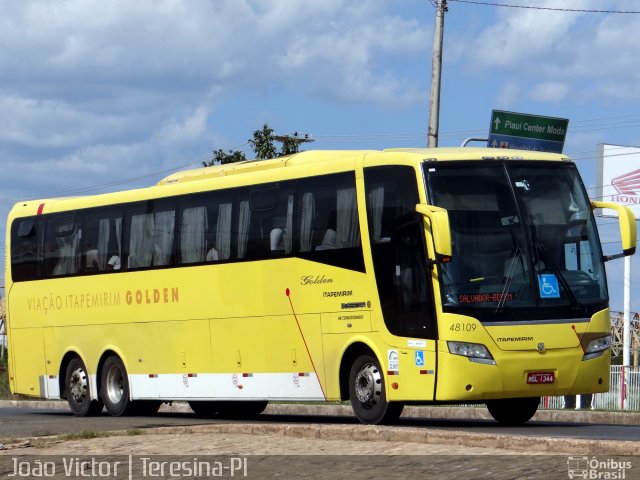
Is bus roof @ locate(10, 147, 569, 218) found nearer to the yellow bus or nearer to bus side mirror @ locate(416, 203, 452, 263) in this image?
the yellow bus

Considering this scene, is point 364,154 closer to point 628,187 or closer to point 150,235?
point 150,235

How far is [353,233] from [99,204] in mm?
7522

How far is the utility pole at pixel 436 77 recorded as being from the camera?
3214cm

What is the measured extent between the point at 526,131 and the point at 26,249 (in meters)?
14.2

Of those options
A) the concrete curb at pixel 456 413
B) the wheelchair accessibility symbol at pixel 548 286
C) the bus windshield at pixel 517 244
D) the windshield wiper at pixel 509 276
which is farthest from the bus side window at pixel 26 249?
the wheelchair accessibility symbol at pixel 548 286

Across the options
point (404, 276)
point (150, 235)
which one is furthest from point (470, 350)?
point (150, 235)

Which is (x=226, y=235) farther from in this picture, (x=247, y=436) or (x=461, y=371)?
(x=247, y=436)

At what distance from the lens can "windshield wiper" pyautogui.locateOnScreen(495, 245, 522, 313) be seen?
18.4m

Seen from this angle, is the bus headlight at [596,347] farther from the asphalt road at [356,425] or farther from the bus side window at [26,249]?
the bus side window at [26,249]

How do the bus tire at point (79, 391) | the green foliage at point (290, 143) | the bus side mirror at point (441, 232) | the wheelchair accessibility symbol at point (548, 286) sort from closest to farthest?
the bus side mirror at point (441, 232) < the wheelchair accessibility symbol at point (548, 286) < the bus tire at point (79, 391) < the green foliage at point (290, 143)

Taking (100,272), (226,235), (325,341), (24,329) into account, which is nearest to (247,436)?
(325,341)

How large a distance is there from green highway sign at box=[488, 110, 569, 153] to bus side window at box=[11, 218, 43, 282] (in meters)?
12.3

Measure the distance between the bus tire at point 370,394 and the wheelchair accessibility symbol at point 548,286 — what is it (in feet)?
7.71

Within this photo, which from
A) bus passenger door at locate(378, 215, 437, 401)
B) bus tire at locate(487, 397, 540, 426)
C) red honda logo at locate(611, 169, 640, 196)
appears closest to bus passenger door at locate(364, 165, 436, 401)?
bus passenger door at locate(378, 215, 437, 401)
